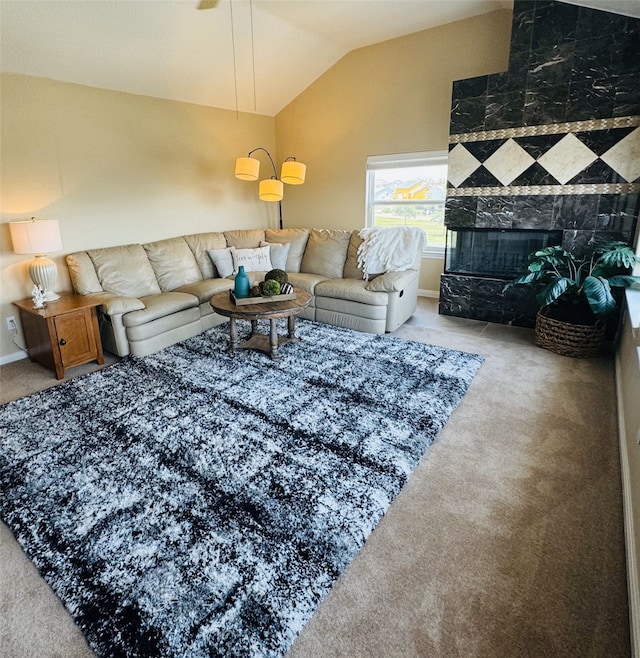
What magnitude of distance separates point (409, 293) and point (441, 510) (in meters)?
2.72

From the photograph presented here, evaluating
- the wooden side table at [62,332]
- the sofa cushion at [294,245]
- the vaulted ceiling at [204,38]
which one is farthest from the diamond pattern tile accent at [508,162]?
the wooden side table at [62,332]

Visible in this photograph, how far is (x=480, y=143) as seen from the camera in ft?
13.2

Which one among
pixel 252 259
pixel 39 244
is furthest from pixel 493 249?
pixel 39 244

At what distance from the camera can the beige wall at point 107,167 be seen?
345 centimetres

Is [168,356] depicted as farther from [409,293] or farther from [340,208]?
[340,208]

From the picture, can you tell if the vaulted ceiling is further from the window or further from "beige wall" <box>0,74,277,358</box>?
the window

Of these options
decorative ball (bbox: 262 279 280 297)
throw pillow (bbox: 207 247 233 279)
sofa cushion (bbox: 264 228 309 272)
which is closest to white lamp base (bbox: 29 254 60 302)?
throw pillow (bbox: 207 247 233 279)

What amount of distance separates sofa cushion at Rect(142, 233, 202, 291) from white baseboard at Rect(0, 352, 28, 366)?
1.35 m

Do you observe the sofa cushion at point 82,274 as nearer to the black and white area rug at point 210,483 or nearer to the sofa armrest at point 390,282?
the black and white area rug at point 210,483

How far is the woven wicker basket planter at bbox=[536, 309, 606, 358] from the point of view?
333cm

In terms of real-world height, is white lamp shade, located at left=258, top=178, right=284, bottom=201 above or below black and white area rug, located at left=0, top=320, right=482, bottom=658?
above

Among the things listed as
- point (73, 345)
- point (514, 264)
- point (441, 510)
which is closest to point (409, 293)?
point (514, 264)

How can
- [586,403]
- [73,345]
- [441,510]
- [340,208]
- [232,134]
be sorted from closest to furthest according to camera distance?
[441,510] → [586,403] → [73,345] → [232,134] → [340,208]

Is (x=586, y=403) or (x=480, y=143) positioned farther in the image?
(x=480, y=143)
